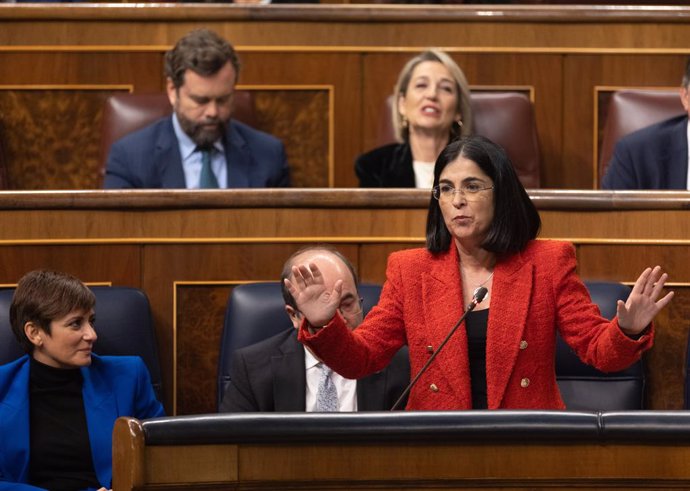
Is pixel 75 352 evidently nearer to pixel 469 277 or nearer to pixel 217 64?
pixel 469 277

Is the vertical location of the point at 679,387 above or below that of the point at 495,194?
below

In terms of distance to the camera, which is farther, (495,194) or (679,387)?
(679,387)

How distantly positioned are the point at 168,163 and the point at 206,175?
0.18ft

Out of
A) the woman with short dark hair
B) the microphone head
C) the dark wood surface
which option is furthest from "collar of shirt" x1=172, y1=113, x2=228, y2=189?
the microphone head

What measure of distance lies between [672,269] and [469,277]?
0.32 m

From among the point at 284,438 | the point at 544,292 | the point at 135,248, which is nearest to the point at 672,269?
the point at 544,292

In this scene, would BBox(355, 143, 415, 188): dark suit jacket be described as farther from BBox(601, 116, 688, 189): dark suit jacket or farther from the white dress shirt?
the white dress shirt

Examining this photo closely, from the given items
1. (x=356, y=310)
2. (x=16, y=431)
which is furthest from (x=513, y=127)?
(x=16, y=431)

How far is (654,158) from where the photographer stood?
5.35ft

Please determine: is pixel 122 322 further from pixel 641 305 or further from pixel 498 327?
pixel 641 305

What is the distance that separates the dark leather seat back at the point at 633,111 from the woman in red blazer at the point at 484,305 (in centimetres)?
74

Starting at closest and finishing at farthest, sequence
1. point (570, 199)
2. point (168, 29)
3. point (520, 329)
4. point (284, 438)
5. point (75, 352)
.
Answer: point (284, 438)
point (520, 329)
point (75, 352)
point (570, 199)
point (168, 29)

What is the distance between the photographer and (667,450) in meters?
0.72

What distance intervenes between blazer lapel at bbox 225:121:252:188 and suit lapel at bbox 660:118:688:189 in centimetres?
55
